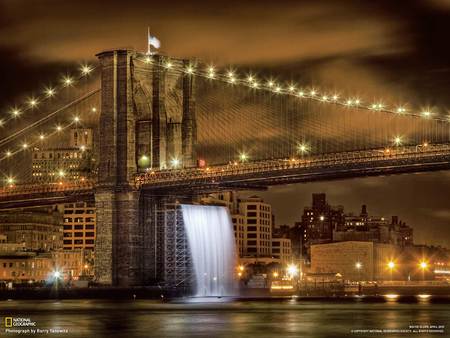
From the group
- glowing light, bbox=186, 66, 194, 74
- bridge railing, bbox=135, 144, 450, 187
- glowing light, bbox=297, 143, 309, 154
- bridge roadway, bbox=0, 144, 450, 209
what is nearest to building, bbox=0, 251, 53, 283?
bridge roadway, bbox=0, 144, 450, 209

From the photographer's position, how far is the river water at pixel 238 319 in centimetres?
5122

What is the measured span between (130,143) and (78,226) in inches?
3991

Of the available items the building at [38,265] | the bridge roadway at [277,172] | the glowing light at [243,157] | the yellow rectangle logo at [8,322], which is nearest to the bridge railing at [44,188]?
the bridge roadway at [277,172]

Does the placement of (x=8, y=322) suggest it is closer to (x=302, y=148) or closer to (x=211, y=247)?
(x=302, y=148)

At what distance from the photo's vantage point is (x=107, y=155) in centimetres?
9562

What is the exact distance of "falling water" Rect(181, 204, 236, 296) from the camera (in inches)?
3728

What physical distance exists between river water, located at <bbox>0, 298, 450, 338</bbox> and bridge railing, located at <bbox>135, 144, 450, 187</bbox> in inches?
424

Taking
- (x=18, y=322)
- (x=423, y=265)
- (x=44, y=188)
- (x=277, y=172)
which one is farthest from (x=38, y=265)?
(x=18, y=322)

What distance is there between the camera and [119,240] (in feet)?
309

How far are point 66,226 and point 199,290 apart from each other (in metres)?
102

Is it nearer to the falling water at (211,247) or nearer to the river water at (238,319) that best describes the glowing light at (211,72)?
the falling water at (211,247)

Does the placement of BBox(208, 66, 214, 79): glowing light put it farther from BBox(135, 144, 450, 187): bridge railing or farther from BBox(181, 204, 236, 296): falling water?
BBox(181, 204, 236, 296): falling water

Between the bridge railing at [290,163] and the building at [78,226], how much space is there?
99.0 meters

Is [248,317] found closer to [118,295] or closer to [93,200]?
[118,295]
